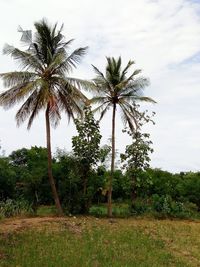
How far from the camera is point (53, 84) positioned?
22031 mm

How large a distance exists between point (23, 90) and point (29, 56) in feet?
6.70

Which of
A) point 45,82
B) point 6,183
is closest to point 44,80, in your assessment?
point 45,82

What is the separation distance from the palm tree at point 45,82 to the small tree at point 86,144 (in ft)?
2.99

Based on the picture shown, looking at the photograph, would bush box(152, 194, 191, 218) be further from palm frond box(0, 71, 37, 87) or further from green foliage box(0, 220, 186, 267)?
palm frond box(0, 71, 37, 87)

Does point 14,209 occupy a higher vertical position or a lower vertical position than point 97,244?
higher

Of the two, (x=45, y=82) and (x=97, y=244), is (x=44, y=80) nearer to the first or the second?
(x=45, y=82)

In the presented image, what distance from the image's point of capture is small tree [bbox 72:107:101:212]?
2305 cm

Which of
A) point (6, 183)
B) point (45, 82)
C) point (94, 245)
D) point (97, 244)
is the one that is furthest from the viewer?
point (6, 183)

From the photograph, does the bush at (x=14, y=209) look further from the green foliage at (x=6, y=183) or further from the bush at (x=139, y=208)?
the green foliage at (x=6, y=183)

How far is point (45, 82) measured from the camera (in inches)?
Result: 838

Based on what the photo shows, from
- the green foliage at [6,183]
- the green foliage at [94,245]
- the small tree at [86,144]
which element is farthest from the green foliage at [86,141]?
the green foliage at [6,183]

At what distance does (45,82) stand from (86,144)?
380cm

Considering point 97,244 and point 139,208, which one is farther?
point 139,208

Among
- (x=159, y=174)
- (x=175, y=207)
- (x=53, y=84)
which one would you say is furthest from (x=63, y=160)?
(x=159, y=174)
